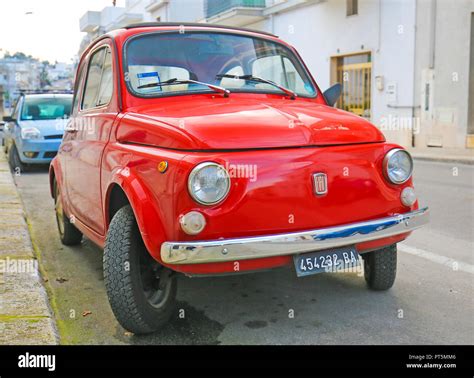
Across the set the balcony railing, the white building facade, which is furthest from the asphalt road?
the balcony railing

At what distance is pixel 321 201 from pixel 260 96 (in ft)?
4.29

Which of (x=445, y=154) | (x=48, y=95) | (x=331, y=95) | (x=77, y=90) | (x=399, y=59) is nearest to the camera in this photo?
(x=331, y=95)

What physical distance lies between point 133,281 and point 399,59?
15.2 metres

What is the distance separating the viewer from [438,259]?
4.91m

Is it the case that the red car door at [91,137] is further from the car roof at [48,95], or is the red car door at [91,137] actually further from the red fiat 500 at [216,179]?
the car roof at [48,95]

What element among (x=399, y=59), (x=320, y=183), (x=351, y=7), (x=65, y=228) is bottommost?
(x=65, y=228)

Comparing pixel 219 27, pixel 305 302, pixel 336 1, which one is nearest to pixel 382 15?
pixel 336 1

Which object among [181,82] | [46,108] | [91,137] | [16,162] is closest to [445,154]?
[46,108]

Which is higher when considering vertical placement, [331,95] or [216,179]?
[331,95]

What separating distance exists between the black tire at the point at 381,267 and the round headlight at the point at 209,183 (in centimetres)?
149

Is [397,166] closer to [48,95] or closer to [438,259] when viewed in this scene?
[438,259]

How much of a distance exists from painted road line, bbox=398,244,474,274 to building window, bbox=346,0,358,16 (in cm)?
1461

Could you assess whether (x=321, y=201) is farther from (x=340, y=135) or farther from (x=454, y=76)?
(x=454, y=76)
